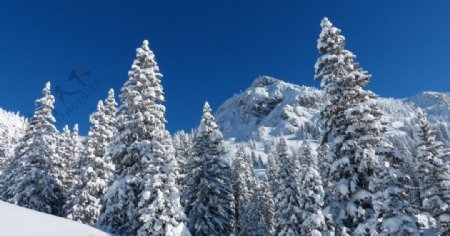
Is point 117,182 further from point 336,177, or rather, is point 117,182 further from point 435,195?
point 435,195

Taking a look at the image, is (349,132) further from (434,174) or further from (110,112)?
(110,112)

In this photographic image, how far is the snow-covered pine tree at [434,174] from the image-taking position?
92.7 ft

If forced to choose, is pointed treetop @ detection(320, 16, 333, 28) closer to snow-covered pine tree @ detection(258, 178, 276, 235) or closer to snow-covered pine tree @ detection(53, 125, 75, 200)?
snow-covered pine tree @ detection(53, 125, 75, 200)

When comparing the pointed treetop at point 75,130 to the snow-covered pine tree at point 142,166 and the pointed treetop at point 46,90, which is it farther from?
the snow-covered pine tree at point 142,166

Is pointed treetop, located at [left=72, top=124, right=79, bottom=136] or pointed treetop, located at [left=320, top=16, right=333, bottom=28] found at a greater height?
pointed treetop, located at [left=72, top=124, right=79, bottom=136]

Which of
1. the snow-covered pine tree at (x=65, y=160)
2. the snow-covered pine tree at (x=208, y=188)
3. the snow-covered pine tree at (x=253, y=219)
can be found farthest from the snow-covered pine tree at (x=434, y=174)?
the snow-covered pine tree at (x=65, y=160)

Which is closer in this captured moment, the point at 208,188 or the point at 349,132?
the point at 349,132

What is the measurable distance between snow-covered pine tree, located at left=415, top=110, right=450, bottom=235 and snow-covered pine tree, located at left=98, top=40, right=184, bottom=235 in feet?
60.4

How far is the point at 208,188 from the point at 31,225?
2235cm

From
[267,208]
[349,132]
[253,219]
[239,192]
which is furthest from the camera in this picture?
[267,208]

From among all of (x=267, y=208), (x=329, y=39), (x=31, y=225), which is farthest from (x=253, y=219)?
(x=31, y=225)

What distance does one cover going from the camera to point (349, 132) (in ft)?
69.3

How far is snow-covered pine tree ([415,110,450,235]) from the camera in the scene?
2827 cm

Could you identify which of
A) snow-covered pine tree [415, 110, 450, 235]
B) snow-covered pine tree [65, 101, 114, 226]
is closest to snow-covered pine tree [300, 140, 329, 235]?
snow-covered pine tree [415, 110, 450, 235]
